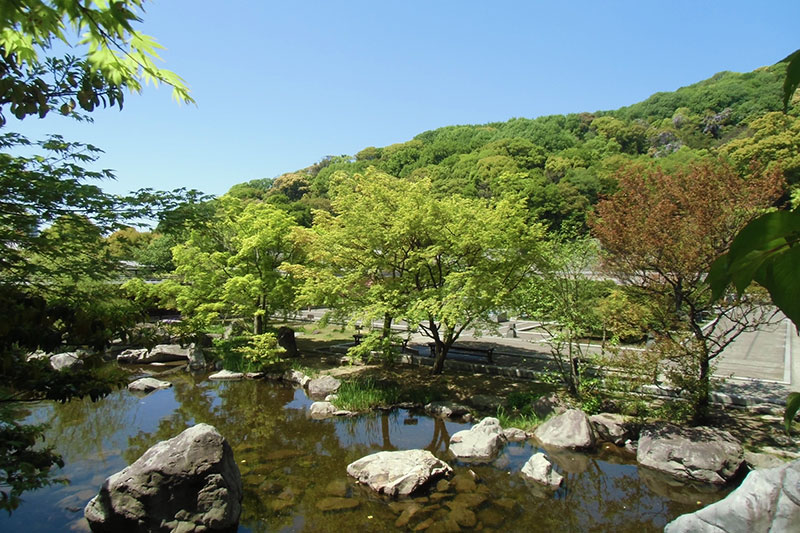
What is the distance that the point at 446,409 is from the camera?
11.8 metres

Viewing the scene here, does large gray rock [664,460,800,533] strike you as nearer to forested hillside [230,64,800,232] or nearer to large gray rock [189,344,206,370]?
large gray rock [189,344,206,370]

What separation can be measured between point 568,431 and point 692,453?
7.28ft

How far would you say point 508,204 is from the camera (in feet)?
42.3

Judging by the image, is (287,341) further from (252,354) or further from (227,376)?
(227,376)

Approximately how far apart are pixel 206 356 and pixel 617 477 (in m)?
14.6

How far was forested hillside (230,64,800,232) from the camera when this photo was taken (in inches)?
1766

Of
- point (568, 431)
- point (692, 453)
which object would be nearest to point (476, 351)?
point (568, 431)

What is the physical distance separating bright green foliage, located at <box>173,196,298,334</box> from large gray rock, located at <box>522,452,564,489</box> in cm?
1004

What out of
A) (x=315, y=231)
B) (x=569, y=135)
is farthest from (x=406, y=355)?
(x=569, y=135)

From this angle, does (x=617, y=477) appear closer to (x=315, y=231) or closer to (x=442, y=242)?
(x=442, y=242)

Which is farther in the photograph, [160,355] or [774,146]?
[774,146]

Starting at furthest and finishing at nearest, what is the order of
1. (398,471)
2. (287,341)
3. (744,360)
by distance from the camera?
(287,341) < (744,360) < (398,471)

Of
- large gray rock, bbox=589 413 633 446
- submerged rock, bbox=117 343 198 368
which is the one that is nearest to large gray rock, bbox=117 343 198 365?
submerged rock, bbox=117 343 198 368

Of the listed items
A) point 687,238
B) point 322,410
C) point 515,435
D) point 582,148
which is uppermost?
point 582,148
